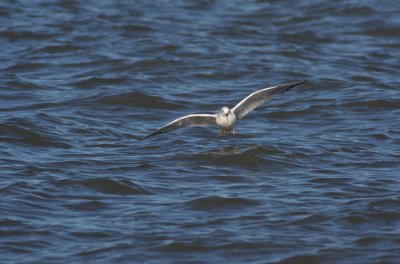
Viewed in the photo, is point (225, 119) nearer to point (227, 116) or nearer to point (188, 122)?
point (227, 116)

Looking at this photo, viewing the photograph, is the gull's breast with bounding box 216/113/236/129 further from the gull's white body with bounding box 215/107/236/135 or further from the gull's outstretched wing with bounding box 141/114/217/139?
the gull's outstretched wing with bounding box 141/114/217/139

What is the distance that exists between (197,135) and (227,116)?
1.25m

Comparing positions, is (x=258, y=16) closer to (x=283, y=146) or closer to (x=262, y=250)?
(x=283, y=146)

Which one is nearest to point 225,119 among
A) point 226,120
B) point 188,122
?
point 226,120

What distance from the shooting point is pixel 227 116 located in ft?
43.1

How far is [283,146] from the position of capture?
1320 cm

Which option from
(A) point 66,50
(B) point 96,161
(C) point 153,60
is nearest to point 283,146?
(B) point 96,161

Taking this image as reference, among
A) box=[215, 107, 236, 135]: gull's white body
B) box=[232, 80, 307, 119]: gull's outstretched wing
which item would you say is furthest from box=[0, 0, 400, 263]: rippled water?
box=[232, 80, 307, 119]: gull's outstretched wing

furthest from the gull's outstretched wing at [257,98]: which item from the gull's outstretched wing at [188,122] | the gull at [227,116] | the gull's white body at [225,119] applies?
the gull's outstretched wing at [188,122]

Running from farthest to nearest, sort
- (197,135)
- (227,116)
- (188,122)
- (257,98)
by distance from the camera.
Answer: (197,135), (257,98), (188,122), (227,116)

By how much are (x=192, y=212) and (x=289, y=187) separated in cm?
156

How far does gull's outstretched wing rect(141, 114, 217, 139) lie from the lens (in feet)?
42.8

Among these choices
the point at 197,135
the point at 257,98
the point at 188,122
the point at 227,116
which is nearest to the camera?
the point at 227,116

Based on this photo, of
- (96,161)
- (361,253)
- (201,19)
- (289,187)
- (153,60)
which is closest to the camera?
(361,253)
